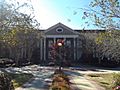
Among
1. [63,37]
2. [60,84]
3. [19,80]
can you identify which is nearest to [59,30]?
[63,37]

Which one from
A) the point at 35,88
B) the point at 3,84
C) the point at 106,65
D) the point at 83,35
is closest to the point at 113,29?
the point at 35,88

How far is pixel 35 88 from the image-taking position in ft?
70.8

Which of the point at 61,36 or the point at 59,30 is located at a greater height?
the point at 59,30

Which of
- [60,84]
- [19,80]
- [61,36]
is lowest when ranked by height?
[19,80]

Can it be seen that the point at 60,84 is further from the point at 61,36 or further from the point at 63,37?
the point at 61,36

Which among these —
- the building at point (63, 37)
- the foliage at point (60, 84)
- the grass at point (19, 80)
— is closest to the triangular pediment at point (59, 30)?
the building at point (63, 37)

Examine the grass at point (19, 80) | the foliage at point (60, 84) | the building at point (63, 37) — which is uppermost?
the building at point (63, 37)

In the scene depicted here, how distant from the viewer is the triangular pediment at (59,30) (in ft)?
213

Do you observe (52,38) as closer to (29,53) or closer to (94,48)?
(29,53)

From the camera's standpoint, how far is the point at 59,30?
65.4 meters

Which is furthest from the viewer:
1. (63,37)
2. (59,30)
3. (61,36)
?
(59,30)

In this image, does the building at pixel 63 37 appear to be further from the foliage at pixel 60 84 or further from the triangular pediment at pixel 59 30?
the foliage at pixel 60 84

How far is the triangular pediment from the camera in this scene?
213 ft

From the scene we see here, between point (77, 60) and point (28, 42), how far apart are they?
1139 centimetres
